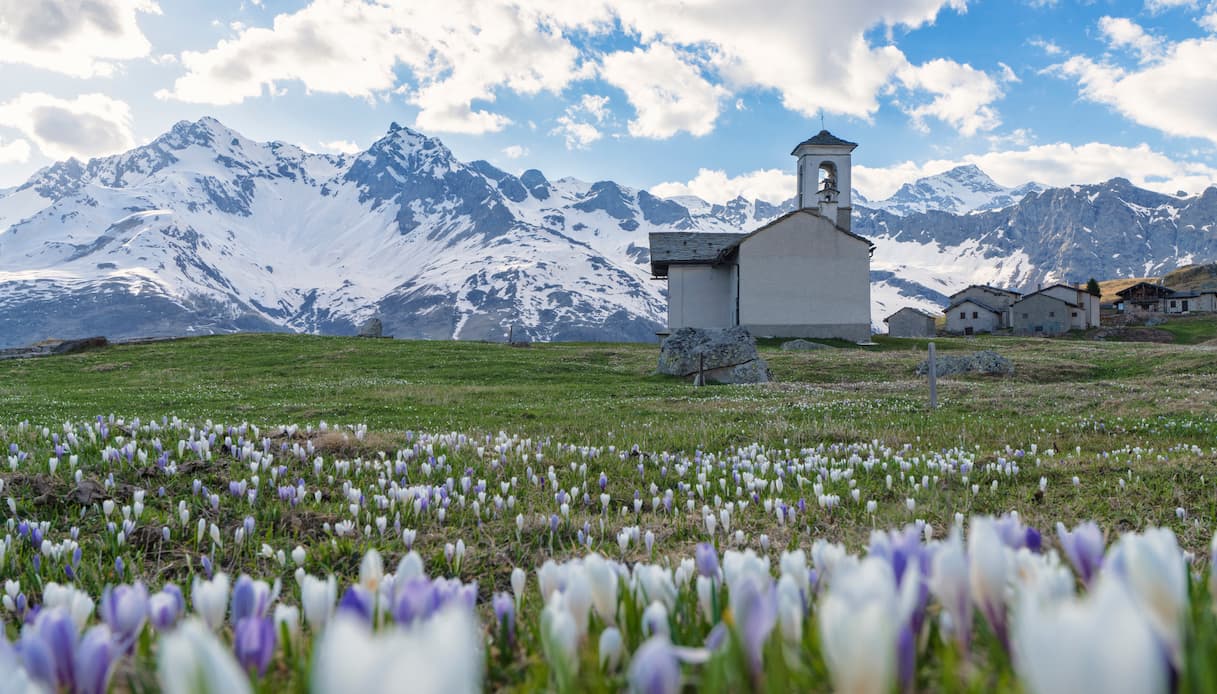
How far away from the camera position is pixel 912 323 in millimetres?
108125

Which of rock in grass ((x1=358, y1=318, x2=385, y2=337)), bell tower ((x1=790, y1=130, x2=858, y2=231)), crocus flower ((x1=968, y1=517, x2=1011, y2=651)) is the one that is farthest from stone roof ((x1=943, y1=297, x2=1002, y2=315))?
crocus flower ((x1=968, y1=517, x2=1011, y2=651))

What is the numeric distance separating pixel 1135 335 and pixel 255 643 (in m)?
104

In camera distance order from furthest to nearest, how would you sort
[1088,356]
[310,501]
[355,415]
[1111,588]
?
[1088,356] → [355,415] → [310,501] → [1111,588]

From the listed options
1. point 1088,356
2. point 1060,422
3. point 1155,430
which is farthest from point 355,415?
point 1088,356

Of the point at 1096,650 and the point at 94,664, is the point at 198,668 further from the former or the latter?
the point at 1096,650

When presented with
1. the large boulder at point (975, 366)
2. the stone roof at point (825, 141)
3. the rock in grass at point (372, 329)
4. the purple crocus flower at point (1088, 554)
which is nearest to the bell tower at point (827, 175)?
the stone roof at point (825, 141)

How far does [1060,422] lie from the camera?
1228 centimetres

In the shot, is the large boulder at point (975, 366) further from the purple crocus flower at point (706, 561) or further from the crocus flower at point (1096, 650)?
the crocus flower at point (1096, 650)

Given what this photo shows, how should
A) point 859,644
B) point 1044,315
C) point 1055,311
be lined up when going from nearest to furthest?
point 859,644 < point 1055,311 < point 1044,315

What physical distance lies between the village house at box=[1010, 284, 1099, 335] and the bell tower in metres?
64.7

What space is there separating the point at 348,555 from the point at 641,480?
10.3 feet

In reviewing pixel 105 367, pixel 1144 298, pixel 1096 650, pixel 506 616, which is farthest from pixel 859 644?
pixel 1144 298

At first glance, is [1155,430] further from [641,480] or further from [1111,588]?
[1111,588]

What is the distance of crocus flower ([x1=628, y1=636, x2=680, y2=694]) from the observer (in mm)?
1267
